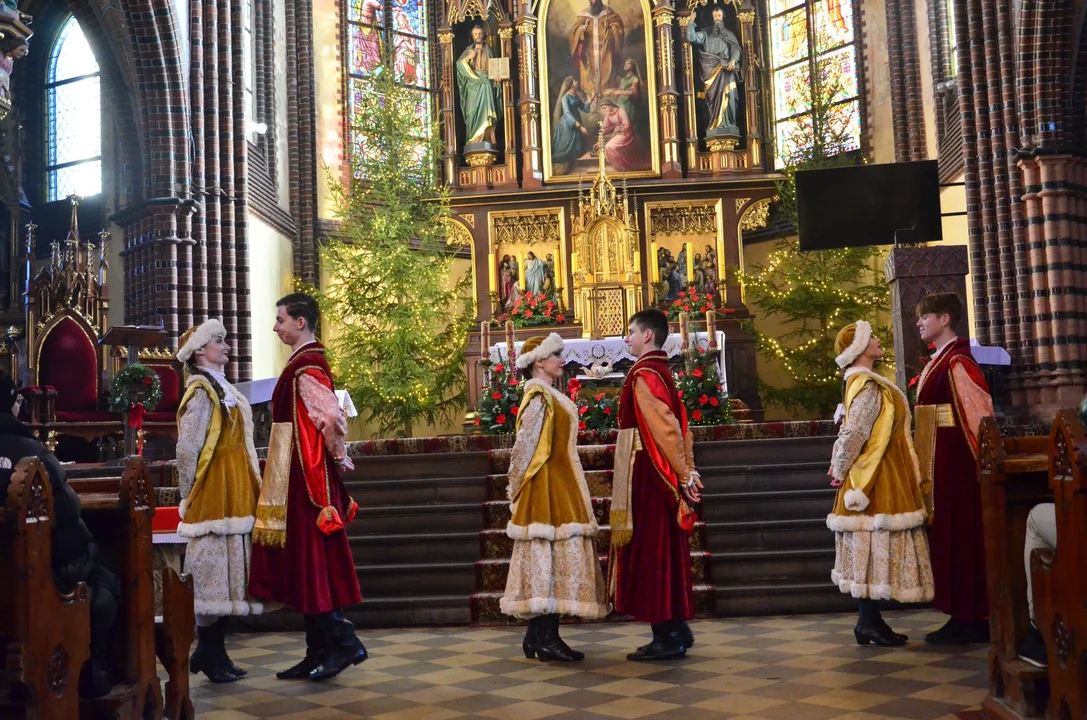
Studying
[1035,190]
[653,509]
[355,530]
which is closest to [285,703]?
[653,509]

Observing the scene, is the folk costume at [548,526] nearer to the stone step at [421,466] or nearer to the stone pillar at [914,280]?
the stone step at [421,466]

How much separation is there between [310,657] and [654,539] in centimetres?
182

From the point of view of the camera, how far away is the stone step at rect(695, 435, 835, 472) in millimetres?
8461

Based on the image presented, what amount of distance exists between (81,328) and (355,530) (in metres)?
5.79

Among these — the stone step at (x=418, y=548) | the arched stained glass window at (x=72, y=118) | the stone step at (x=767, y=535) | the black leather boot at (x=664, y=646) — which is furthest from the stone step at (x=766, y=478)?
the arched stained glass window at (x=72, y=118)

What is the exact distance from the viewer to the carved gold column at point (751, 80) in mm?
17516

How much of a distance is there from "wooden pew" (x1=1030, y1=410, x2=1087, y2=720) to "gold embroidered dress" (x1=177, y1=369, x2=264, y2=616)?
3517mm

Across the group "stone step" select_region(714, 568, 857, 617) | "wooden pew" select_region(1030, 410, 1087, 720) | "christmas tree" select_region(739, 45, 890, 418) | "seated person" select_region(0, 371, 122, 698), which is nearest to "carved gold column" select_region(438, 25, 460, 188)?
"christmas tree" select_region(739, 45, 890, 418)

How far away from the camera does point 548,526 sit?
596cm

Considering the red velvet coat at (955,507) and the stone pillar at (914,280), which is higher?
the stone pillar at (914,280)

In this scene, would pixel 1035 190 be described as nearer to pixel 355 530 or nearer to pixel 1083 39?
pixel 1083 39

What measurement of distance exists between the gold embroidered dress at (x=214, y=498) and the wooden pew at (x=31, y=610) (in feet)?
5.94

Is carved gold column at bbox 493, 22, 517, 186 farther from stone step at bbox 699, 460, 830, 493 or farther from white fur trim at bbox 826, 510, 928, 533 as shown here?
white fur trim at bbox 826, 510, 928, 533

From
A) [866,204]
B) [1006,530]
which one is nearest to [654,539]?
[1006,530]
